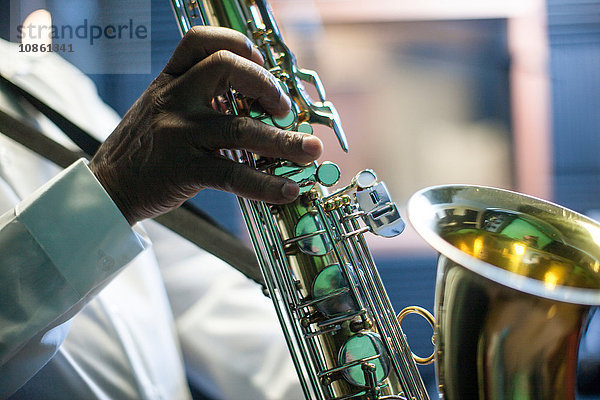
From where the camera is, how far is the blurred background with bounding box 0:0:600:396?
7.27 ft

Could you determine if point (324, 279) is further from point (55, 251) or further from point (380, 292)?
point (55, 251)

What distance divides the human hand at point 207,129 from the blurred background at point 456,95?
1570 mm

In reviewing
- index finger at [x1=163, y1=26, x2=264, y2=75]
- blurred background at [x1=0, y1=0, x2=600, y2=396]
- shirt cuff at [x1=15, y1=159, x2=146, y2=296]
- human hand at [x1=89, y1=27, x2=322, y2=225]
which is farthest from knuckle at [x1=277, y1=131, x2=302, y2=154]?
blurred background at [x1=0, y1=0, x2=600, y2=396]

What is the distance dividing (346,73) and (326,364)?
180 cm

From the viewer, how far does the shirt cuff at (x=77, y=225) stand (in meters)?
0.63

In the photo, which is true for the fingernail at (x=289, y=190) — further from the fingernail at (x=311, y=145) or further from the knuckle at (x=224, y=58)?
the knuckle at (x=224, y=58)

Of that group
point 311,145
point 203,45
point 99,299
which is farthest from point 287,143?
point 99,299

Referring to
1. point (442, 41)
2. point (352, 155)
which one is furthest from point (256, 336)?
point (442, 41)

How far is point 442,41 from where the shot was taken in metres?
2.36

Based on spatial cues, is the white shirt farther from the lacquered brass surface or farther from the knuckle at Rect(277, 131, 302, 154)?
the lacquered brass surface

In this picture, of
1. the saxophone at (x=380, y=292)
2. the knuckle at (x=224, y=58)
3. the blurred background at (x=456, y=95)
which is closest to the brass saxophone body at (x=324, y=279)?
the saxophone at (x=380, y=292)

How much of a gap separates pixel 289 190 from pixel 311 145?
2.1 inches

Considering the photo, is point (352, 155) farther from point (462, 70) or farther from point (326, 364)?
point (326, 364)

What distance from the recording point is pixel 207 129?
1.86ft
